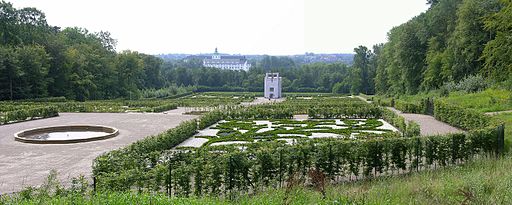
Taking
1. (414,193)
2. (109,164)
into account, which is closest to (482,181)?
(414,193)

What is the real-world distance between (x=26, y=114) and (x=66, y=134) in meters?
7.85

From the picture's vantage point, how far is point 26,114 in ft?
95.2

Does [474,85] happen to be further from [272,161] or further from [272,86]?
[272,86]

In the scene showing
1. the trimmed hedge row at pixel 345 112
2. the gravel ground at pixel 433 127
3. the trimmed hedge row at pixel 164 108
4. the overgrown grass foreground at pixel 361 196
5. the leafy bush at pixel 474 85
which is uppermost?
the leafy bush at pixel 474 85

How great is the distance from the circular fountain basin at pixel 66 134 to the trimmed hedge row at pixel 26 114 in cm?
511

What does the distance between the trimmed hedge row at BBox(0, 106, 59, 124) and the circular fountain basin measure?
5111mm

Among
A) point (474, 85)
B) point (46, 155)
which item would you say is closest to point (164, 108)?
point (46, 155)

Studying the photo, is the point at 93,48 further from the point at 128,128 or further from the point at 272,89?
the point at 128,128

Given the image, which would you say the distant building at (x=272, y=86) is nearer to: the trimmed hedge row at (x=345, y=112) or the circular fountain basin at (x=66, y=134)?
the trimmed hedge row at (x=345, y=112)

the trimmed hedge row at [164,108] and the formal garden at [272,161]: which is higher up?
the formal garden at [272,161]

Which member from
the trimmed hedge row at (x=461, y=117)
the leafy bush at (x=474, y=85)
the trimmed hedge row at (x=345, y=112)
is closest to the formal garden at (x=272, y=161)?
the trimmed hedge row at (x=461, y=117)

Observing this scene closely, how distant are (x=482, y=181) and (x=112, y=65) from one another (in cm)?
6770

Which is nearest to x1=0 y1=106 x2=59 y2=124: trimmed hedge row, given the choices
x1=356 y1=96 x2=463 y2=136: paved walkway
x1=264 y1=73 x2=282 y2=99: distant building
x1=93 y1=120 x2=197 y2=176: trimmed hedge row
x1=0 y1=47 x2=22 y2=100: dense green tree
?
x1=93 y1=120 x2=197 y2=176: trimmed hedge row

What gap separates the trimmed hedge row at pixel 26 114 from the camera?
2764 cm
